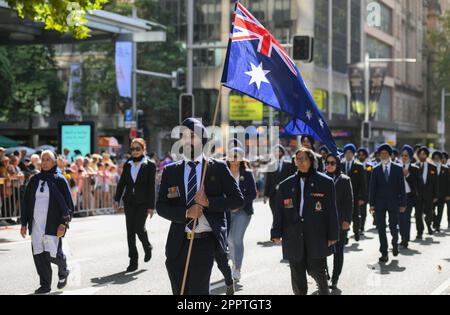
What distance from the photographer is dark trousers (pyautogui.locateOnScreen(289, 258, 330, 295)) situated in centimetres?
829

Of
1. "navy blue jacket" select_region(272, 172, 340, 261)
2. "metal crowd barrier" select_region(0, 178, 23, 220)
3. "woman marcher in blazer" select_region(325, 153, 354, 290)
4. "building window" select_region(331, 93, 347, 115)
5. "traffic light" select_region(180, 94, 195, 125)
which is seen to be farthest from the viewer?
"building window" select_region(331, 93, 347, 115)

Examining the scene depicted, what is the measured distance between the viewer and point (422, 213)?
60.8 feet

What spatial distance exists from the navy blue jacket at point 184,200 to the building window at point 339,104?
60.3 m

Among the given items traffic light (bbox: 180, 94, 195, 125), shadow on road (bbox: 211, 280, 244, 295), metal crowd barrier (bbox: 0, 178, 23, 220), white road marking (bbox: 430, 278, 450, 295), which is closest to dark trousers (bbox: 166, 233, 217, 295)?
shadow on road (bbox: 211, 280, 244, 295)

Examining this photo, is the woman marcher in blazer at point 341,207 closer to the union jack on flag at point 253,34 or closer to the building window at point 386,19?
the union jack on flag at point 253,34

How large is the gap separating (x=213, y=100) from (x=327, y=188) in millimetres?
54157

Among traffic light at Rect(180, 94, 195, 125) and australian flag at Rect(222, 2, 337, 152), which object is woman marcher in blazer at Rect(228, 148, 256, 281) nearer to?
australian flag at Rect(222, 2, 337, 152)

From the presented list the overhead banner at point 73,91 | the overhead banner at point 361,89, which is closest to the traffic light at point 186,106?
the overhead banner at point 361,89

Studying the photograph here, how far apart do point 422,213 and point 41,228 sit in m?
10.4

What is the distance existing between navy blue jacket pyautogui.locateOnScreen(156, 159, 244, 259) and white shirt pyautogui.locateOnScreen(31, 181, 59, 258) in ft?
11.9

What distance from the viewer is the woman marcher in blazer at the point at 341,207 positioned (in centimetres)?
1093

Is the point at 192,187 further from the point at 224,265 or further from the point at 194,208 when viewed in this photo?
the point at 224,265

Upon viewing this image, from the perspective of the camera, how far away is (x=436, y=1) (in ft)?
309
